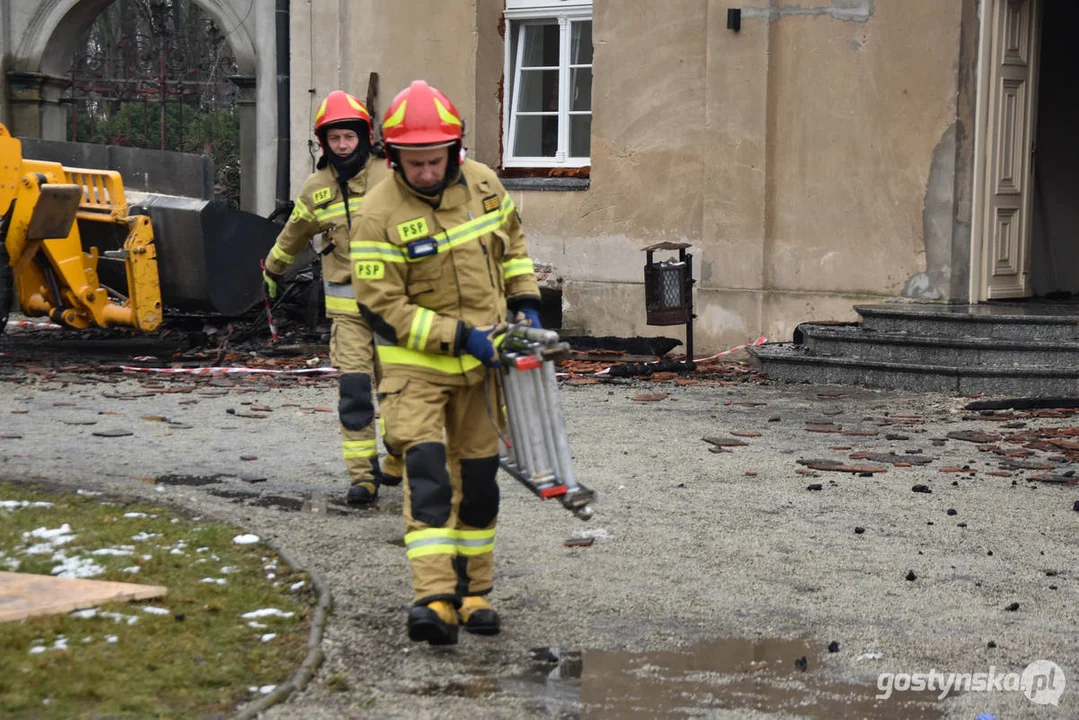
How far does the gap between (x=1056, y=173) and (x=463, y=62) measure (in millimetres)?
5864

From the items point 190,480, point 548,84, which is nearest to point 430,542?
point 190,480

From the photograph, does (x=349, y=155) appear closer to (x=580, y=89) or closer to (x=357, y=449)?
(x=357, y=449)

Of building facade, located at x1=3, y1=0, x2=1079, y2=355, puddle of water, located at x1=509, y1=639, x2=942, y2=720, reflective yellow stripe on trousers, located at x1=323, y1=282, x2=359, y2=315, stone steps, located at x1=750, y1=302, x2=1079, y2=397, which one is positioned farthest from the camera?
building facade, located at x1=3, y1=0, x2=1079, y2=355

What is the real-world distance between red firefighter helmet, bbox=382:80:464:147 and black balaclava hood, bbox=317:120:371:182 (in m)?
2.40

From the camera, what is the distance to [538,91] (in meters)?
14.8

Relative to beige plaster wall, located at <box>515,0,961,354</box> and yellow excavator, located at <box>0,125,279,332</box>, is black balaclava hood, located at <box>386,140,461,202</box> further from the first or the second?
yellow excavator, located at <box>0,125,279,332</box>

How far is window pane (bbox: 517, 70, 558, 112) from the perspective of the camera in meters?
14.6

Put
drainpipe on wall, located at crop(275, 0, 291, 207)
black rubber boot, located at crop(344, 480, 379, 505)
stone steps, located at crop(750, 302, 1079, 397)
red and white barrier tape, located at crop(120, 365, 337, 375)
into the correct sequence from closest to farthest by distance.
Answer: black rubber boot, located at crop(344, 480, 379, 505), stone steps, located at crop(750, 302, 1079, 397), red and white barrier tape, located at crop(120, 365, 337, 375), drainpipe on wall, located at crop(275, 0, 291, 207)

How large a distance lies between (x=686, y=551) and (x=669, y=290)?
5704 millimetres

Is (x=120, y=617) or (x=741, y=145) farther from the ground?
(x=741, y=145)

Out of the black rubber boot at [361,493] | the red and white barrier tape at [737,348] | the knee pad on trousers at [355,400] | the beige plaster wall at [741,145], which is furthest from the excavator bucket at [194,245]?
the black rubber boot at [361,493]

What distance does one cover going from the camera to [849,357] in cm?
1108

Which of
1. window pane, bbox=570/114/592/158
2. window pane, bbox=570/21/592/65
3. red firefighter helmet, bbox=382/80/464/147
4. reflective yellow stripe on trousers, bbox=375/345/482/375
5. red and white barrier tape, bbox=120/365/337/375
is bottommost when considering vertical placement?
red and white barrier tape, bbox=120/365/337/375

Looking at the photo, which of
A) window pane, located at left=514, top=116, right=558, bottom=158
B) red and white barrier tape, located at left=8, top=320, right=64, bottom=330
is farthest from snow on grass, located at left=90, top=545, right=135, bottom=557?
red and white barrier tape, located at left=8, top=320, right=64, bottom=330
